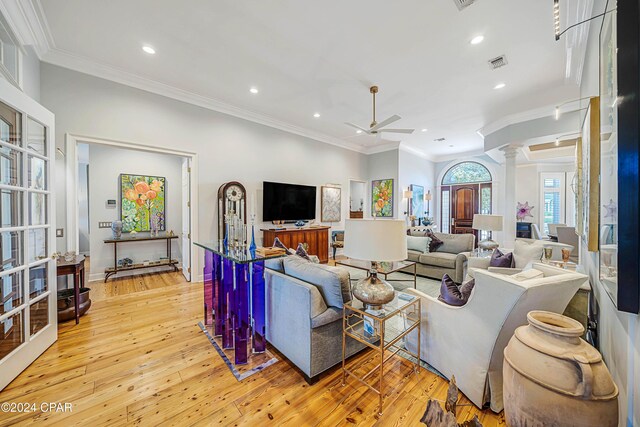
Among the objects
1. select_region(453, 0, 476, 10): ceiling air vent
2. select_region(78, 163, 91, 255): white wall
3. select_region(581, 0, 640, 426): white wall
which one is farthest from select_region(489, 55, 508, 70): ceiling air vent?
select_region(78, 163, 91, 255): white wall

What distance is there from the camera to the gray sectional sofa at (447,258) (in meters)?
4.24

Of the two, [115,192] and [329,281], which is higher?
[115,192]

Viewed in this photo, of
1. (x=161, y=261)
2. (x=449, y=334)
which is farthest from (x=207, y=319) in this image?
(x=161, y=261)

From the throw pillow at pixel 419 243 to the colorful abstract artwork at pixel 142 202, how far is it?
5.17 meters

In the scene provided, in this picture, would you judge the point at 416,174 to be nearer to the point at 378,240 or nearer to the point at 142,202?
the point at 378,240

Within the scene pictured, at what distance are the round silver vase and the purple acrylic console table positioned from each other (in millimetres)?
840

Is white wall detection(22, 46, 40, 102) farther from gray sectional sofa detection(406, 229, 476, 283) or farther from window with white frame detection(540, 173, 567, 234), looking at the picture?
window with white frame detection(540, 173, 567, 234)

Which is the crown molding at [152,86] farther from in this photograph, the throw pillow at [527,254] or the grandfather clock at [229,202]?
the throw pillow at [527,254]

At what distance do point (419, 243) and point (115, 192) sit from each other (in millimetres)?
6049

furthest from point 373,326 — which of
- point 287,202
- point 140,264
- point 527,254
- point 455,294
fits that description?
point 140,264

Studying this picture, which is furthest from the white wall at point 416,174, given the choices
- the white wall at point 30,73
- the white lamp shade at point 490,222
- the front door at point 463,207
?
the white wall at point 30,73

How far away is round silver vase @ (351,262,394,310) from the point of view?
1.83 m

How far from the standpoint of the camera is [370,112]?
490 centimetres

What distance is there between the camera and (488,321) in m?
1.59
